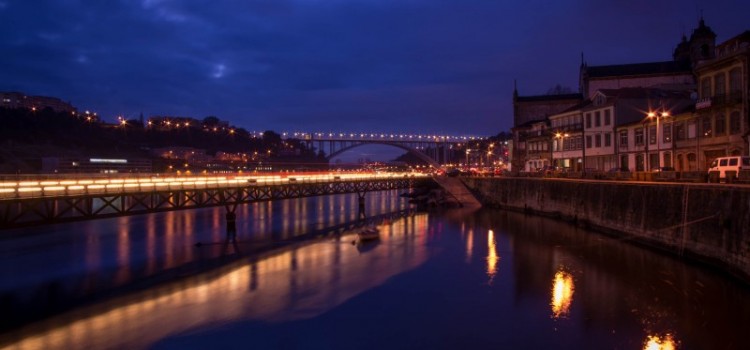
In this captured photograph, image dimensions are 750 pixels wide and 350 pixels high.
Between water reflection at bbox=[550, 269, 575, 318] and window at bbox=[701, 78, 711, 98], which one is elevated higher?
window at bbox=[701, 78, 711, 98]

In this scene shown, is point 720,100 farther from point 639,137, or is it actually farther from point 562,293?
point 562,293

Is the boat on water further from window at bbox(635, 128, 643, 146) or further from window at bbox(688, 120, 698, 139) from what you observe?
window at bbox(635, 128, 643, 146)

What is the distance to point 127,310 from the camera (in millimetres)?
23531

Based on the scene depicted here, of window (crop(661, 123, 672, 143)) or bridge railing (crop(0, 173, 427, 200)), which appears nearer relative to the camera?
bridge railing (crop(0, 173, 427, 200))

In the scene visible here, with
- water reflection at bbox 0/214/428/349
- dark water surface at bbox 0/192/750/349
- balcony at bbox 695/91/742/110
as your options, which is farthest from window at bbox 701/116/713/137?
water reflection at bbox 0/214/428/349

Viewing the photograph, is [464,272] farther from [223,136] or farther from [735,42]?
[223,136]

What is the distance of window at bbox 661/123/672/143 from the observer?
2025 inches

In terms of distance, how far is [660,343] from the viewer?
18.5m

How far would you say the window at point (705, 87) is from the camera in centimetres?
4453

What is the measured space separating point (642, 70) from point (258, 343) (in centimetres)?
7954

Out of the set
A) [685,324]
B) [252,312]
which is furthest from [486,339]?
[252,312]

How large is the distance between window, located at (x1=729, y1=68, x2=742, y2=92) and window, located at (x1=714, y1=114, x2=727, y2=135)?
280cm

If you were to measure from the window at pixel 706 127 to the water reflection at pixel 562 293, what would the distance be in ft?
85.3

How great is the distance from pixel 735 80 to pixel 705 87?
414 cm
